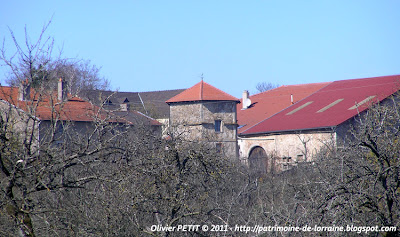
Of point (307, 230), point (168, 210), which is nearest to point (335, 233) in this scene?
point (307, 230)

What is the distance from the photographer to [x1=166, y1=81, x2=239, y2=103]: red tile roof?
3472 centimetres

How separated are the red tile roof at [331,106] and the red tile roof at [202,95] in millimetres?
2877

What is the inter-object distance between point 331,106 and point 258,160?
251 inches

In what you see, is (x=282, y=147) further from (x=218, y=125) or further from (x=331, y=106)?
(x=218, y=125)

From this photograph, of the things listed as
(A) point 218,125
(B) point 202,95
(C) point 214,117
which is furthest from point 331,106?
(B) point 202,95

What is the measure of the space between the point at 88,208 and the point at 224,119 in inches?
1048

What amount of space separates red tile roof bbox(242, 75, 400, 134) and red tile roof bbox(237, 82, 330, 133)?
11.5ft

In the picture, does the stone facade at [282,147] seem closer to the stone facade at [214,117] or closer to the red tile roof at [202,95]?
the stone facade at [214,117]

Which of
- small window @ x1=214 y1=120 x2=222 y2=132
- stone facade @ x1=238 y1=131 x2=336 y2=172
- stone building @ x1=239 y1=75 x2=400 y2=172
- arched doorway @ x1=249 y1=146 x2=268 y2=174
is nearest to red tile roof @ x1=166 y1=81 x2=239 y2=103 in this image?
small window @ x1=214 y1=120 x2=222 y2=132

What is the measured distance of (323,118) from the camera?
104ft

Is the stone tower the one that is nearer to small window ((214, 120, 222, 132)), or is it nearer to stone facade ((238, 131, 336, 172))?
small window ((214, 120, 222, 132))

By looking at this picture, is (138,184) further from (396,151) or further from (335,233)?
(396,151)

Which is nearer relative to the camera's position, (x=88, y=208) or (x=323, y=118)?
(x=88, y=208)

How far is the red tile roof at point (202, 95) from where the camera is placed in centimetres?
3472
